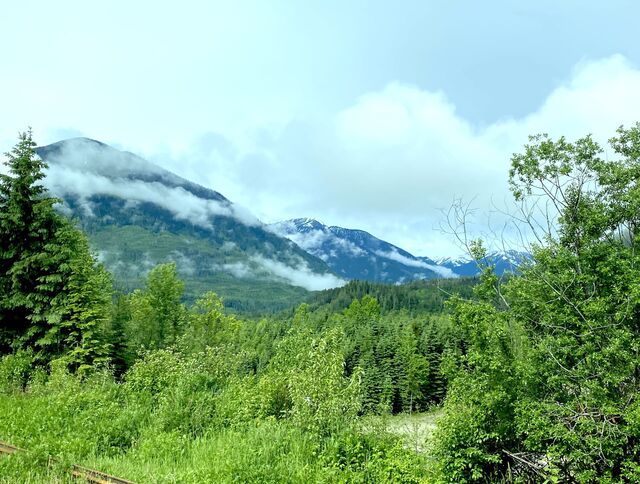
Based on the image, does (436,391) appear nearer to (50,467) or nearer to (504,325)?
(504,325)

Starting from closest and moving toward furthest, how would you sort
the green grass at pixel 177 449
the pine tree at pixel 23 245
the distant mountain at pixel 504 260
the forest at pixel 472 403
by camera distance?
the green grass at pixel 177 449 → the forest at pixel 472 403 → the distant mountain at pixel 504 260 → the pine tree at pixel 23 245

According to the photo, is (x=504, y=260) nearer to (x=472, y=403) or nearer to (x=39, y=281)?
(x=472, y=403)

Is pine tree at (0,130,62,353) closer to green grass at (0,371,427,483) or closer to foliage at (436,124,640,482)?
green grass at (0,371,427,483)

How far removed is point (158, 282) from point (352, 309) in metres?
89.5

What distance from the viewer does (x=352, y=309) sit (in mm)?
143500

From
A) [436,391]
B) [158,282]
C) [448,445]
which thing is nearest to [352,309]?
[436,391]

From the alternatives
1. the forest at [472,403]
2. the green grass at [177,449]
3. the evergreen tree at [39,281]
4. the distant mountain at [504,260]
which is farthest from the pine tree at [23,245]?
the distant mountain at [504,260]

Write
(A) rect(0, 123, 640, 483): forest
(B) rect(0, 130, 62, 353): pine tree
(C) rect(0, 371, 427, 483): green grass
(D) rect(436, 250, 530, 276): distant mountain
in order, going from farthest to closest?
(B) rect(0, 130, 62, 353): pine tree, (D) rect(436, 250, 530, 276): distant mountain, (A) rect(0, 123, 640, 483): forest, (C) rect(0, 371, 427, 483): green grass

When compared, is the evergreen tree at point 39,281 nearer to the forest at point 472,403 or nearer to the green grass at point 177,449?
the forest at point 472,403

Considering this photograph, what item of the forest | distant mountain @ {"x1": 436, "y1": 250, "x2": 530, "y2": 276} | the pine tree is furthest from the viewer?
the pine tree

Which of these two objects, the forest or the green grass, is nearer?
the green grass

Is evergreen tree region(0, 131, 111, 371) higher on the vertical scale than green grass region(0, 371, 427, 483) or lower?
higher

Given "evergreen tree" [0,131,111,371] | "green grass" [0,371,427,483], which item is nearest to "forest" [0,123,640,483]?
"green grass" [0,371,427,483]

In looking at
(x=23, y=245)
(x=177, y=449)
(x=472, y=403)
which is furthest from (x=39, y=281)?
(x=472, y=403)
